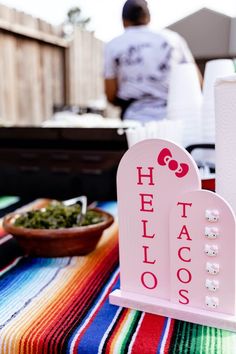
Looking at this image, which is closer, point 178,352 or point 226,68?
point 178,352

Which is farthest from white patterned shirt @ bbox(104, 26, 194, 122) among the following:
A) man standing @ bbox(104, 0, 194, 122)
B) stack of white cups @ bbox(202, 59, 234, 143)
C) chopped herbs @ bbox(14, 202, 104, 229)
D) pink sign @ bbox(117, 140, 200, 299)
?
pink sign @ bbox(117, 140, 200, 299)

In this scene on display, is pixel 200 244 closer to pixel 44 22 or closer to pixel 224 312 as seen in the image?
pixel 224 312

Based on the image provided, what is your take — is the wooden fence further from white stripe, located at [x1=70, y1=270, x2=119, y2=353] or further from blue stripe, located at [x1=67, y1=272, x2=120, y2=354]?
blue stripe, located at [x1=67, y1=272, x2=120, y2=354]

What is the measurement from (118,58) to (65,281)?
4.75 ft

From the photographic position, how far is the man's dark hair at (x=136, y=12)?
1960 mm

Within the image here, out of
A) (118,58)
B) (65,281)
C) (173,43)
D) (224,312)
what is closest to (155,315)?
(224,312)

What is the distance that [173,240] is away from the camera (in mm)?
601

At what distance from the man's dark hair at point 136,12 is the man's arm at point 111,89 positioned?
0.92ft

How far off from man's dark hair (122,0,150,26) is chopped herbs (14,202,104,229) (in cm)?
128

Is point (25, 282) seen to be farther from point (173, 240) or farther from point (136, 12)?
point (136, 12)

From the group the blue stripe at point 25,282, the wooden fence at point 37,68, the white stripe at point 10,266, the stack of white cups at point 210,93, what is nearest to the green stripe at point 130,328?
the blue stripe at point 25,282

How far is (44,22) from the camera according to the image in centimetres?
466

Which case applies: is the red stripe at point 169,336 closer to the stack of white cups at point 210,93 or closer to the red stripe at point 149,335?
the red stripe at point 149,335

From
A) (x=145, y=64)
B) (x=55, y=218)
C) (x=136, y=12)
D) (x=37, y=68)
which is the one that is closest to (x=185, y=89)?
(x=55, y=218)
